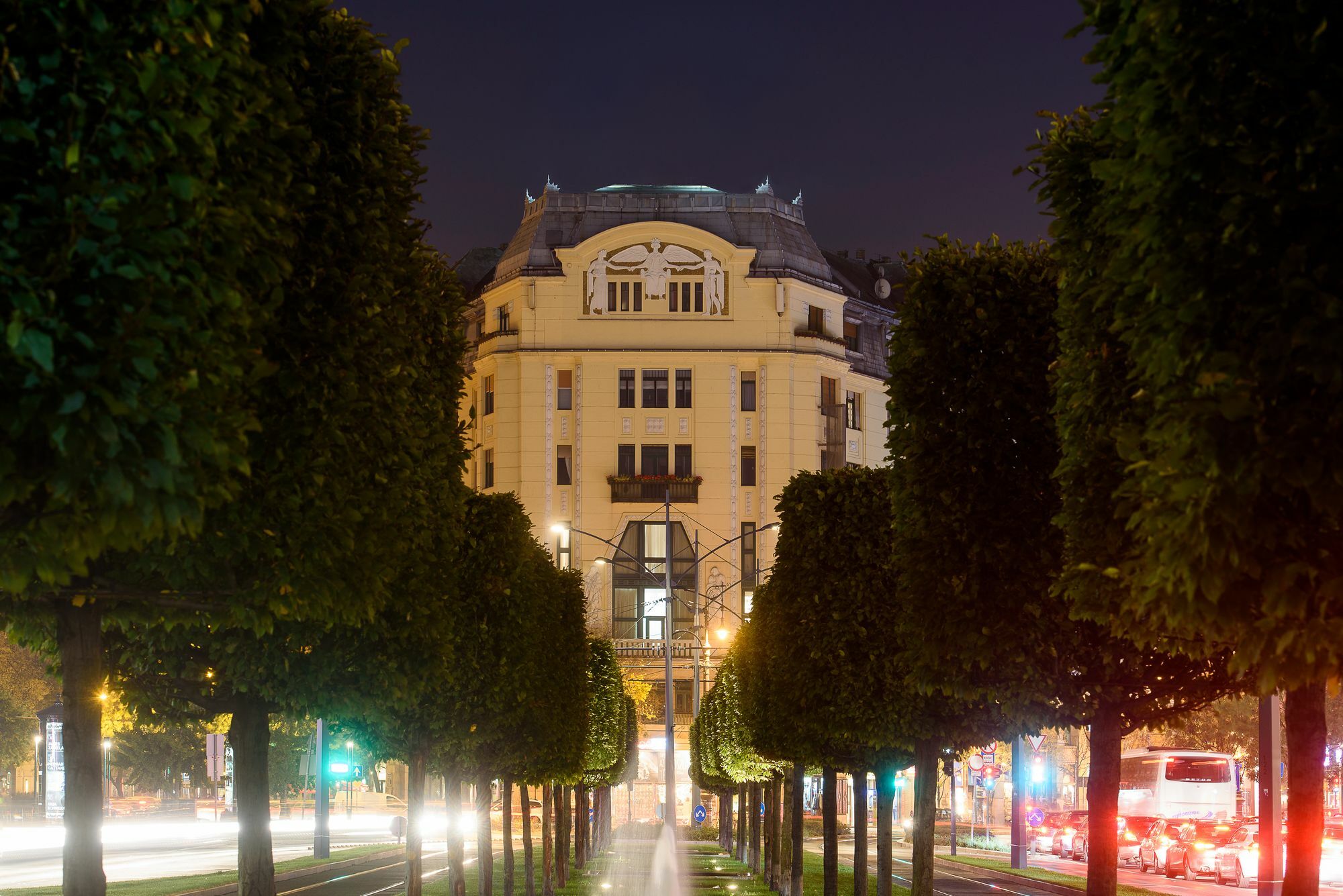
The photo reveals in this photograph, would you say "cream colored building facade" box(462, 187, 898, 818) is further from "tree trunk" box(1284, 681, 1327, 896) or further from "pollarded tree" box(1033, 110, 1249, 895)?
"tree trunk" box(1284, 681, 1327, 896)

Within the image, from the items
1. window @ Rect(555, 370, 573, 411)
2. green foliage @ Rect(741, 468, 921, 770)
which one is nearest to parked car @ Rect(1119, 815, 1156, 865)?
green foliage @ Rect(741, 468, 921, 770)

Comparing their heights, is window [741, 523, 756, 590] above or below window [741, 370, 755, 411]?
below

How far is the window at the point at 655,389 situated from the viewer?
116 m

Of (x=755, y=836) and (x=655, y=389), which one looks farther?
(x=655, y=389)

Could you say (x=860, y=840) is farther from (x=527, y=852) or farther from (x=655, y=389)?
(x=655, y=389)

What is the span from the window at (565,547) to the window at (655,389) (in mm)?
9565

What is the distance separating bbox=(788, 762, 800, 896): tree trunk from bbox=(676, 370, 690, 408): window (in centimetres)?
7051

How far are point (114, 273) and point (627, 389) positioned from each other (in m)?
104

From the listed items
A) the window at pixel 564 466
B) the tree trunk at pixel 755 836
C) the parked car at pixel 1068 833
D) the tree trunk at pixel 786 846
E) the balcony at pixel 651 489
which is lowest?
the parked car at pixel 1068 833

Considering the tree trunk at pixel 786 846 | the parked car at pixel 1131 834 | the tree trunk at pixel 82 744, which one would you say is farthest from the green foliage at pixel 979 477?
the parked car at pixel 1131 834

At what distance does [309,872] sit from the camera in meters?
54.7

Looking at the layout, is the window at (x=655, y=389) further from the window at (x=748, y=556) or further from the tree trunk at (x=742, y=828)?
the tree trunk at (x=742, y=828)

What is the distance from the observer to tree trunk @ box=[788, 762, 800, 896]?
4362 cm

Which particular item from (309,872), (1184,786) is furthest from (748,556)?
(309,872)
